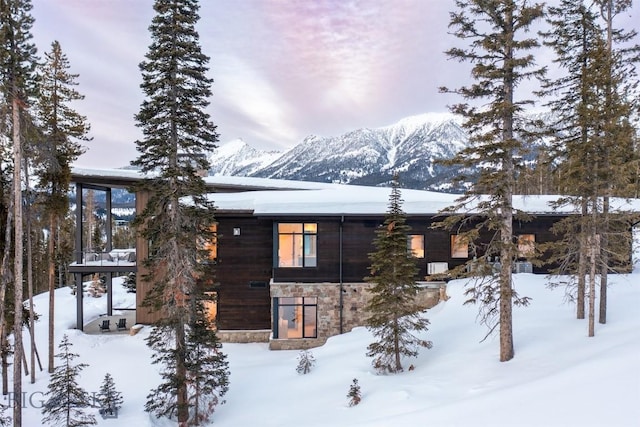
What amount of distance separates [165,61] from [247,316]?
1252 cm

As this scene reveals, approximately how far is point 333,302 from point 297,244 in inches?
130

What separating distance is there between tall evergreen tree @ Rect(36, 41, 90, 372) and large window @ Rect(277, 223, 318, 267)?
9016mm

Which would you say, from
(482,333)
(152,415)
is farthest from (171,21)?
(482,333)

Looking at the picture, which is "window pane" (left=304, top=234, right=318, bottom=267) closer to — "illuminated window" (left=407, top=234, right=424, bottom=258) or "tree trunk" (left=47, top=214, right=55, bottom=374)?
"illuminated window" (left=407, top=234, right=424, bottom=258)

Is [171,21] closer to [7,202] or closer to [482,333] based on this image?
[7,202]

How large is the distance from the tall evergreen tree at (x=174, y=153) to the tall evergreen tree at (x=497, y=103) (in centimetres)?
719

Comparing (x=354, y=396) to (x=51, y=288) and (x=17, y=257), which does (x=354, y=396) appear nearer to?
(x=17, y=257)

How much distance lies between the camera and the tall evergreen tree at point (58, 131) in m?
13.8

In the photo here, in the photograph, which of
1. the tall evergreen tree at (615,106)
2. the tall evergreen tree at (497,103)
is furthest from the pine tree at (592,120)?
the tall evergreen tree at (497,103)

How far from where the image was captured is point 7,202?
12117 mm

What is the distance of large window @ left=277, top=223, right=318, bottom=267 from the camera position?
1714 cm

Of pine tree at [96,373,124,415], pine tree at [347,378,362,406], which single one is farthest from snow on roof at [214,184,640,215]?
pine tree at [96,373,124,415]

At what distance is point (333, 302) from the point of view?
1714 cm

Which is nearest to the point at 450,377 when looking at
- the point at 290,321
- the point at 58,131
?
the point at 290,321
